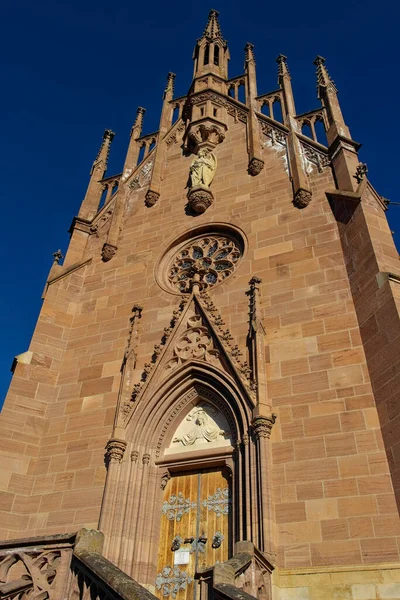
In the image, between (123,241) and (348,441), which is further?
(123,241)

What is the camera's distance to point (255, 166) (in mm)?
14133

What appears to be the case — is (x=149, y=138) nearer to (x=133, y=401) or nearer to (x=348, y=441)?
(x=133, y=401)

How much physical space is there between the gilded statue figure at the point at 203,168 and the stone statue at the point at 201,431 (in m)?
6.37

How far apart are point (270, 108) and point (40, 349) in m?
9.38

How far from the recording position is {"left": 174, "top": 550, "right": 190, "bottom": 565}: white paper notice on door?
907 centimetres

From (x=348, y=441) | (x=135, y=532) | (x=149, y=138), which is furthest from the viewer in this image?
(x=149, y=138)

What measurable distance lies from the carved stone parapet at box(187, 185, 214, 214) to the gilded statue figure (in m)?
0.25

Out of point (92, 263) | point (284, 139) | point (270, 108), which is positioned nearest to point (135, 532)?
point (92, 263)

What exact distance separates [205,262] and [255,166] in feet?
9.60

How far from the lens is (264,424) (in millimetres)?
9250

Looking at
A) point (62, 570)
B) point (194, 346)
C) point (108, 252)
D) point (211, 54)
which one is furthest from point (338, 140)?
point (62, 570)

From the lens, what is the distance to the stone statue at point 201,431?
33.5 feet

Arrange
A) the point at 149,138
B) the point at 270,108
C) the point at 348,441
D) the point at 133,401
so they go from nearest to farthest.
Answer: the point at 348,441, the point at 133,401, the point at 270,108, the point at 149,138

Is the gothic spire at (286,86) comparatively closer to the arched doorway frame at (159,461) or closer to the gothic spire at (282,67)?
the gothic spire at (282,67)
